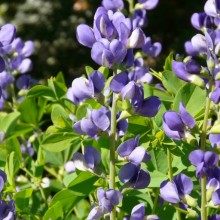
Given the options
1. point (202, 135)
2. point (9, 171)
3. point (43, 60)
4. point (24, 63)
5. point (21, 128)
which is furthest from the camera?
point (43, 60)

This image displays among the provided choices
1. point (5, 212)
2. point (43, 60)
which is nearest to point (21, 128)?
point (5, 212)

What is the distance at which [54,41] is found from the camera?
4504 mm

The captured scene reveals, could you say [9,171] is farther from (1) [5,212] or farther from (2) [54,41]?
(2) [54,41]

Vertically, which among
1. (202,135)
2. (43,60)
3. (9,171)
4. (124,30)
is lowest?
(43,60)

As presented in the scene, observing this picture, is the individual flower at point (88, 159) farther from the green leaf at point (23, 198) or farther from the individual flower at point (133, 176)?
the green leaf at point (23, 198)

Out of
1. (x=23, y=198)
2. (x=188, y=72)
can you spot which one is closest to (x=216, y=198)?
(x=188, y=72)

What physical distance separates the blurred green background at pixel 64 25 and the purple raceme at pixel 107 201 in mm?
3388

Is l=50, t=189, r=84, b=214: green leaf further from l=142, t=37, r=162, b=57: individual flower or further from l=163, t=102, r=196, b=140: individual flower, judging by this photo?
l=142, t=37, r=162, b=57: individual flower

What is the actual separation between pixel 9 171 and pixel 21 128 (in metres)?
0.26

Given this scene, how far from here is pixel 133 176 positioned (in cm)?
90

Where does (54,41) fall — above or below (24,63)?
below

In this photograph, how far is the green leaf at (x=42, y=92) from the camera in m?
1.26

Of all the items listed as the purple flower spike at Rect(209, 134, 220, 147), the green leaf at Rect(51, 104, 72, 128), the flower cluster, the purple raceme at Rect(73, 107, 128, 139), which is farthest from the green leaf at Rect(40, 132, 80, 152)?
the flower cluster

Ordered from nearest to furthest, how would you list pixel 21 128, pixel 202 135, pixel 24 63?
1. pixel 202 135
2. pixel 21 128
3. pixel 24 63
